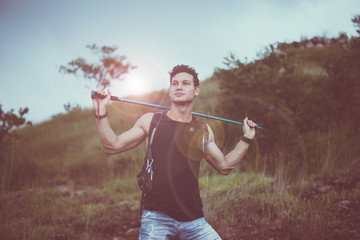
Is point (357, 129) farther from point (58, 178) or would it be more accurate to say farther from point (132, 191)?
point (58, 178)

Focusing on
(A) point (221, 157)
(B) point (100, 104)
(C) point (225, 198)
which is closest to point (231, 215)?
(C) point (225, 198)

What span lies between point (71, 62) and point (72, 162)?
5064mm

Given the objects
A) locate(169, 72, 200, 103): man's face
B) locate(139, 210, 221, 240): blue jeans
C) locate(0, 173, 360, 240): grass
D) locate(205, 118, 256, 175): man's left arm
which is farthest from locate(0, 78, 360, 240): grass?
locate(169, 72, 200, 103): man's face

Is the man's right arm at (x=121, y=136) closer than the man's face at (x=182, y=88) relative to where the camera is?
Yes

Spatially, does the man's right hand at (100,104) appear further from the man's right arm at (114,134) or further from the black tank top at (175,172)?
the black tank top at (175,172)

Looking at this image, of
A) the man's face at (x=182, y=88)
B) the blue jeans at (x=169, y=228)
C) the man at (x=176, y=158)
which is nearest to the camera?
the blue jeans at (x=169, y=228)

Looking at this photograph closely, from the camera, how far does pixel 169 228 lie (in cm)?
275

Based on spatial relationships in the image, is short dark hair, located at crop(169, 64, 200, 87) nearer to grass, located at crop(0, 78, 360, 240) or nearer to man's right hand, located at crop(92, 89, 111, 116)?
man's right hand, located at crop(92, 89, 111, 116)

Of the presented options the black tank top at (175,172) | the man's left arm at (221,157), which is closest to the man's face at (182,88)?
the black tank top at (175,172)

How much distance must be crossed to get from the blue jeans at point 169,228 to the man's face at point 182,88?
1.27m

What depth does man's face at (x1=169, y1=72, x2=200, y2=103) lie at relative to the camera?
3.26 meters

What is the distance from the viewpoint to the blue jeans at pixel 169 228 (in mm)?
2678

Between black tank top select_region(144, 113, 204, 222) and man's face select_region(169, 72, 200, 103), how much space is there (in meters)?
0.28

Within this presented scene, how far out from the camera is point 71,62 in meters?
13.8
